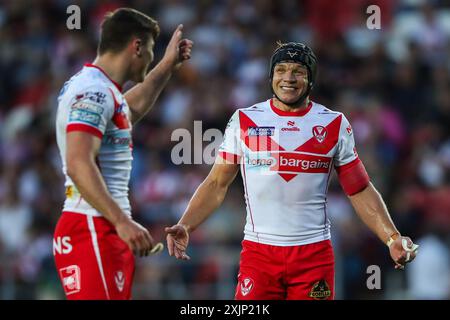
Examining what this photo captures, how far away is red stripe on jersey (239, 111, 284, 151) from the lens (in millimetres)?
7051

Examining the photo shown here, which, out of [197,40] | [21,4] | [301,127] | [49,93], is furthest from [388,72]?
[301,127]

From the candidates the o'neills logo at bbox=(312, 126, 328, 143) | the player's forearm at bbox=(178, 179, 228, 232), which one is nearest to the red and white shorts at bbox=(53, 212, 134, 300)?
the player's forearm at bbox=(178, 179, 228, 232)

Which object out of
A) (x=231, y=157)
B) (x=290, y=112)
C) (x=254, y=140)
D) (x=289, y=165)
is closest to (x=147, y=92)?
(x=231, y=157)

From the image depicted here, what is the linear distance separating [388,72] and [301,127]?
754 cm

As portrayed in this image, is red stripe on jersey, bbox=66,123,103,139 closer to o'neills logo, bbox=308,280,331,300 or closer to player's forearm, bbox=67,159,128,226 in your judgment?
player's forearm, bbox=67,159,128,226

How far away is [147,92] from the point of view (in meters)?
7.84

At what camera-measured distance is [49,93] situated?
14.8 m

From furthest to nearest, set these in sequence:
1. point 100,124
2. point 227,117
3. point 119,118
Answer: point 227,117
point 119,118
point 100,124

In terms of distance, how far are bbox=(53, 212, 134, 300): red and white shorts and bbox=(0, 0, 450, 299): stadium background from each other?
5.17 meters

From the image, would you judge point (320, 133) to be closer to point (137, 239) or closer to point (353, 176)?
point (353, 176)

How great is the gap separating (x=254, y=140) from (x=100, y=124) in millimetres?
1246

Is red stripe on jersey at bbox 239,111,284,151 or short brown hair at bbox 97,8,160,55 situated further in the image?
red stripe on jersey at bbox 239,111,284,151

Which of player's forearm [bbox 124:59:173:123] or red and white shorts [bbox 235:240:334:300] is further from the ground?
player's forearm [bbox 124:59:173:123]
